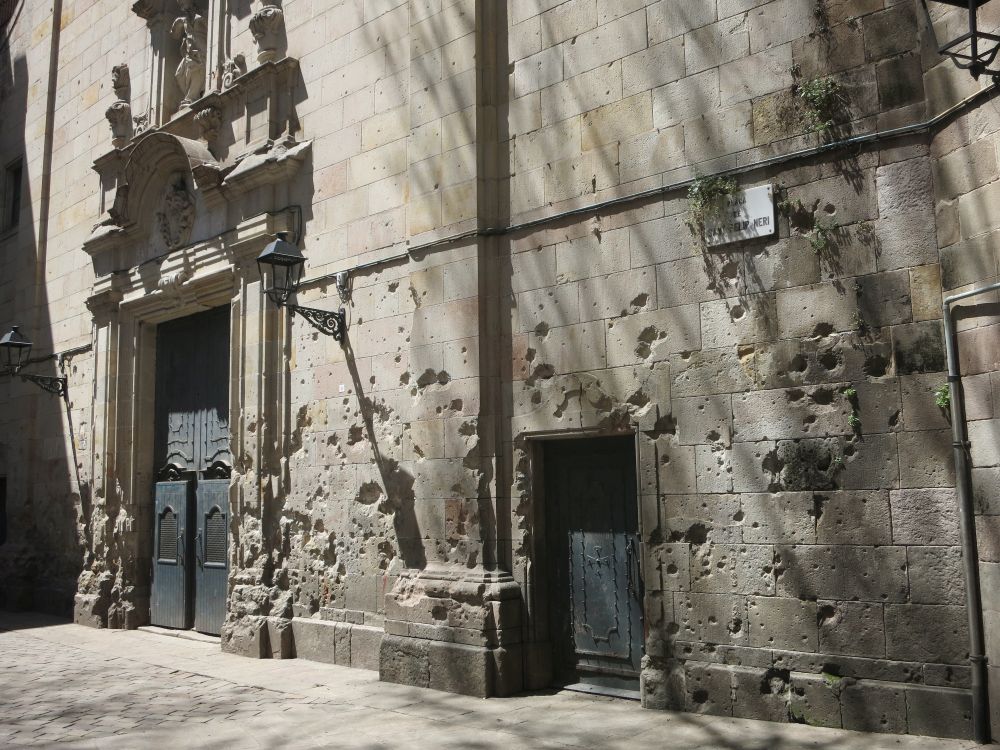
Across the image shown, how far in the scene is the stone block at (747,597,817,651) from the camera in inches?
200

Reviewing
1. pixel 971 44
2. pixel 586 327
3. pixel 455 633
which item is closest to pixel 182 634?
pixel 455 633

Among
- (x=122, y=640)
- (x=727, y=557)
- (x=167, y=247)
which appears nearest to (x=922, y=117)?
(x=727, y=557)

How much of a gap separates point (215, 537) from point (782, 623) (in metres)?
6.11

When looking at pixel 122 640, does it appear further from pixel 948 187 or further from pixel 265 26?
pixel 948 187

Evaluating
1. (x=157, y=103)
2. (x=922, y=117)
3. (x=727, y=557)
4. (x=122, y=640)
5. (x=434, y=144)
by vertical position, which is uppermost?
(x=157, y=103)

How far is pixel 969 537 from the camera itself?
179 inches

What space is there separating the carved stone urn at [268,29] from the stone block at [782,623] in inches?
267

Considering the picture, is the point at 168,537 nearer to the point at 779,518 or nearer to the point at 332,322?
the point at 332,322

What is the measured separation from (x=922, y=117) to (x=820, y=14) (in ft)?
2.92

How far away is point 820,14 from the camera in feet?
17.5

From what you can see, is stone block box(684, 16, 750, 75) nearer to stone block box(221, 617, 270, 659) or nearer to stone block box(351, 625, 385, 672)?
stone block box(351, 625, 385, 672)

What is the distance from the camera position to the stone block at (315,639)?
25.0 ft

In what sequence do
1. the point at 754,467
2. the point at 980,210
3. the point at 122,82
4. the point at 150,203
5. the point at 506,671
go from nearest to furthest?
the point at 980,210 → the point at 754,467 → the point at 506,671 → the point at 150,203 → the point at 122,82

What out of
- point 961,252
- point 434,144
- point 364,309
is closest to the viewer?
point 961,252
